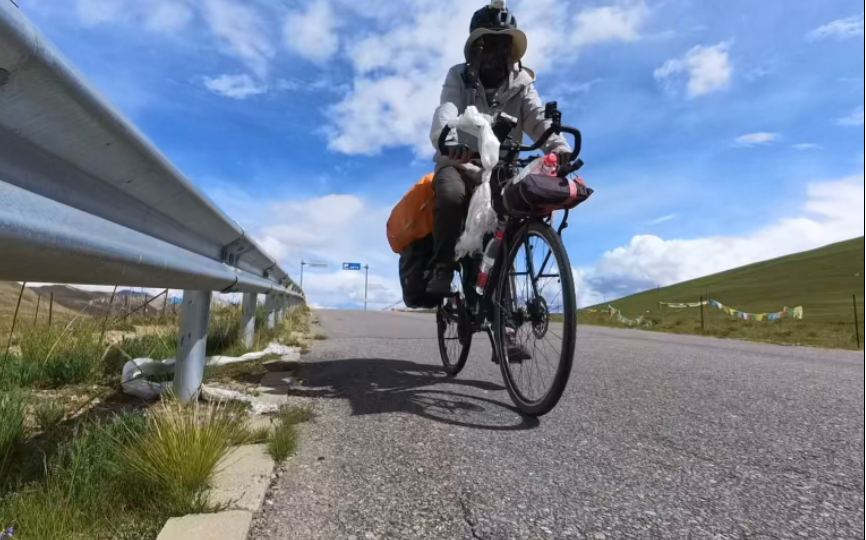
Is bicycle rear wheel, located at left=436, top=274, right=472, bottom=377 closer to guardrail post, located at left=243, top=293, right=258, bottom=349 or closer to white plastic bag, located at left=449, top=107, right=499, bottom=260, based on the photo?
white plastic bag, located at left=449, top=107, right=499, bottom=260

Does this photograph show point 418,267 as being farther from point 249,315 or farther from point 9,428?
point 9,428

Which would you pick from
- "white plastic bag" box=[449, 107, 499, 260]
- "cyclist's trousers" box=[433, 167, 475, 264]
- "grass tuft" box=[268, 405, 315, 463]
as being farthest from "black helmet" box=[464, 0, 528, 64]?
"grass tuft" box=[268, 405, 315, 463]

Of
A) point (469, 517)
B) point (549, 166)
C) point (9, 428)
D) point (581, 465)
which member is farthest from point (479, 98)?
point (9, 428)

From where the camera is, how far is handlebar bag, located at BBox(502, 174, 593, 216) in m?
2.65

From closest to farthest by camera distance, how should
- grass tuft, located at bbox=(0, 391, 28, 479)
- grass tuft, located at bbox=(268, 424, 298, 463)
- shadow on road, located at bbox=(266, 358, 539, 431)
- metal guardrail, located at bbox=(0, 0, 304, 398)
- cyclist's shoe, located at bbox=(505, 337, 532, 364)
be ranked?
metal guardrail, located at bbox=(0, 0, 304, 398) → grass tuft, located at bbox=(0, 391, 28, 479) → grass tuft, located at bbox=(268, 424, 298, 463) → shadow on road, located at bbox=(266, 358, 539, 431) → cyclist's shoe, located at bbox=(505, 337, 532, 364)

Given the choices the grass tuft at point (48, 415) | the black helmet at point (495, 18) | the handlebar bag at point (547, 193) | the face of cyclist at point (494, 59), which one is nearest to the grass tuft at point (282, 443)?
the grass tuft at point (48, 415)

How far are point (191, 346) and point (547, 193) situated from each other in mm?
1868

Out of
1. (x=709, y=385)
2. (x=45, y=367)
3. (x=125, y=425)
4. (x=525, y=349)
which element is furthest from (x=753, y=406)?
(x=45, y=367)

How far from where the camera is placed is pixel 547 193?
8.71 ft

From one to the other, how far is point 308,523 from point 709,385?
9.77 feet

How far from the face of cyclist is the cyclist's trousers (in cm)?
76

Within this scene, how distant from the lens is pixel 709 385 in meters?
3.52

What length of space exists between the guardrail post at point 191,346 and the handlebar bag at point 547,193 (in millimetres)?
1682

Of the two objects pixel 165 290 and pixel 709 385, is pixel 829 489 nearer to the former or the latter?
pixel 709 385
